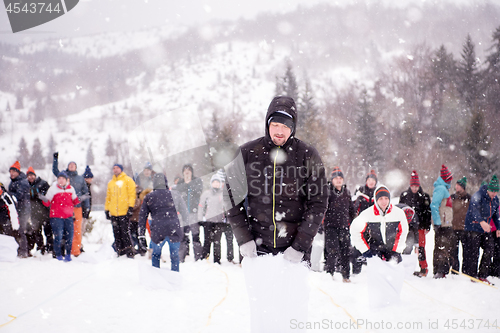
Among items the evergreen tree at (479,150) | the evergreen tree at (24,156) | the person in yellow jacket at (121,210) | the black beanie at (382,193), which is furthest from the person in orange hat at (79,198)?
the evergreen tree at (24,156)

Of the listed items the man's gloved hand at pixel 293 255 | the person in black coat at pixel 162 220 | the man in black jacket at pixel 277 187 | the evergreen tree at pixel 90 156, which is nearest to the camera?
the man's gloved hand at pixel 293 255

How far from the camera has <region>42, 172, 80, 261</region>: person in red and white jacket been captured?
8.23 m

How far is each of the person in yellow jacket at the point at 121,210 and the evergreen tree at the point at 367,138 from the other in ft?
113

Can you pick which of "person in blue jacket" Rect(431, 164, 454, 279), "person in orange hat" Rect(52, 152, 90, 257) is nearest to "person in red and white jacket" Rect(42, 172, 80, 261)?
"person in orange hat" Rect(52, 152, 90, 257)

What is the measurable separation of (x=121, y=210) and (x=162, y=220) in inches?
112

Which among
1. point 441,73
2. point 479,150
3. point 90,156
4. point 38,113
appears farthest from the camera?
point 38,113

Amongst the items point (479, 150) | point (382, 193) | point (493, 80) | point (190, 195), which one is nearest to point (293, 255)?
point (382, 193)

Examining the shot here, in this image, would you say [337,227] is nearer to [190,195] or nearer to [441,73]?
[190,195]

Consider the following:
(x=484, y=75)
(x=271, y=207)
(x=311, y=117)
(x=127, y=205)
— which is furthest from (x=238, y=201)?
(x=484, y=75)

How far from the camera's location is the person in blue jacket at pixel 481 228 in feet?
23.0

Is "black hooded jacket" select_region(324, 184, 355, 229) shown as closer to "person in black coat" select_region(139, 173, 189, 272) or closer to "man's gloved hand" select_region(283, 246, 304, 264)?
"person in black coat" select_region(139, 173, 189, 272)

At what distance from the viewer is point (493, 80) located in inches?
1388

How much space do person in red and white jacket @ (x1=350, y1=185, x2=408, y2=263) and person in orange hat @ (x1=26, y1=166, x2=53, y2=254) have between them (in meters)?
7.69

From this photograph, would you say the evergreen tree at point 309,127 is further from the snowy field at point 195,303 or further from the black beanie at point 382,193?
the black beanie at point 382,193
